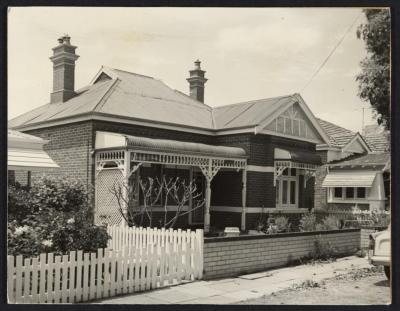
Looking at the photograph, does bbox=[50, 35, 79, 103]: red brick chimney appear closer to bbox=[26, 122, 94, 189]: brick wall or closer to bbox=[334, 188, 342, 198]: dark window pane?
bbox=[26, 122, 94, 189]: brick wall

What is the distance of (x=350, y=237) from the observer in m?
15.6

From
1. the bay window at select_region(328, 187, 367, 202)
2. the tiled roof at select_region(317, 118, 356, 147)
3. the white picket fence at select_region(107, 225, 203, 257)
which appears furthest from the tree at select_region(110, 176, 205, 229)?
the tiled roof at select_region(317, 118, 356, 147)

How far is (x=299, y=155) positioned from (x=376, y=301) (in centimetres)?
1136

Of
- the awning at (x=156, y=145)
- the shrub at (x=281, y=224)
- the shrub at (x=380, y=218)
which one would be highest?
the awning at (x=156, y=145)

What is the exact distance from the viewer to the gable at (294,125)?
19906mm

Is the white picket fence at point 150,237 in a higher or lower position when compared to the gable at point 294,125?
lower

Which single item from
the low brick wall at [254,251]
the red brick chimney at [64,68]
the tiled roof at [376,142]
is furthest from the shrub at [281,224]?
the tiled roof at [376,142]

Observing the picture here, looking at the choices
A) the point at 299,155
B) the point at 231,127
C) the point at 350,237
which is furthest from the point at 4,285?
the point at 299,155

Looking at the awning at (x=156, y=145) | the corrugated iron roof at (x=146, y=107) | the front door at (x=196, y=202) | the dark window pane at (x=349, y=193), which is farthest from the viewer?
the dark window pane at (x=349, y=193)

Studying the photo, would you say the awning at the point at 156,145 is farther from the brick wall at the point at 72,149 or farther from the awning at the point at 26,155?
the awning at the point at 26,155

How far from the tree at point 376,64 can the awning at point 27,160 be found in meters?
9.46

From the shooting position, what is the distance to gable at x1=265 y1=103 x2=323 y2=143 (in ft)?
65.3

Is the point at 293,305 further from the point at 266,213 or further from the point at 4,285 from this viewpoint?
the point at 266,213

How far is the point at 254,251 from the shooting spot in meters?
11.9
